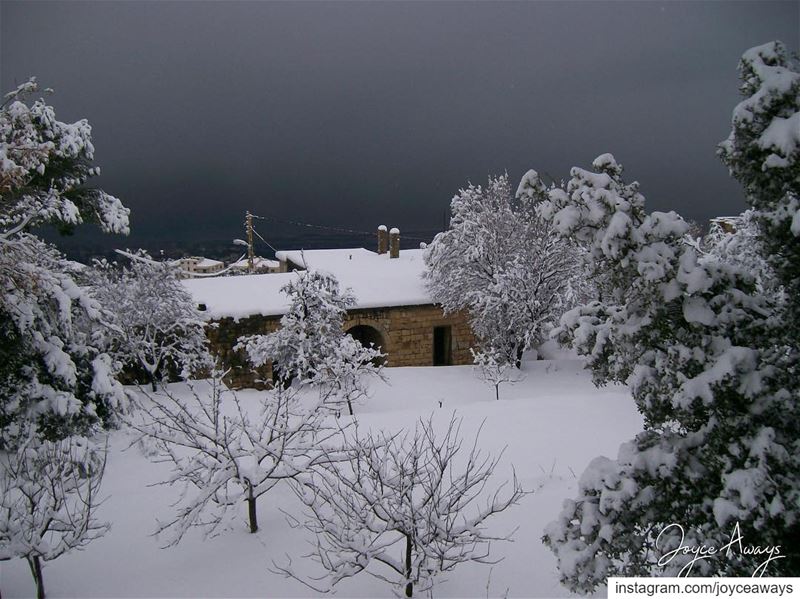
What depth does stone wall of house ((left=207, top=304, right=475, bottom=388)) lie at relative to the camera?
16703 mm

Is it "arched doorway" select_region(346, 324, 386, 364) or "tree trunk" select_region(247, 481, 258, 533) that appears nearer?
"tree trunk" select_region(247, 481, 258, 533)

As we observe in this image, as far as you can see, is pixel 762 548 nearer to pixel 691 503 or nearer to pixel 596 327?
pixel 691 503

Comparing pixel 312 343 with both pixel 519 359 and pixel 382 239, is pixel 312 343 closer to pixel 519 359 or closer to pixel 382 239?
pixel 519 359

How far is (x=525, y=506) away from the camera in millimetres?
6598

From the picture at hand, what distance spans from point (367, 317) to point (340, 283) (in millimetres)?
2691

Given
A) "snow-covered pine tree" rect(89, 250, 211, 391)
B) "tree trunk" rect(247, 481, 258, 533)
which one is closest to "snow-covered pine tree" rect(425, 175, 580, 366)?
"snow-covered pine tree" rect(89, 250, 211, 391)

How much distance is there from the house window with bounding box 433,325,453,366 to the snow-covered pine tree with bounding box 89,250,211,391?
9303 millimetres

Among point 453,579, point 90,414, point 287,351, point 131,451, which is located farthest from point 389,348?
point 453,579

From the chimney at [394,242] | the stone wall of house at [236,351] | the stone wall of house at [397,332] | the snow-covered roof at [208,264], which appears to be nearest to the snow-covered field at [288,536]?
the stone wall of house at [236,351]

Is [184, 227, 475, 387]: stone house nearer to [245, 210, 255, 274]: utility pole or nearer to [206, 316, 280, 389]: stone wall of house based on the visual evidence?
[206, 316, 280, 389]: stone wall of house

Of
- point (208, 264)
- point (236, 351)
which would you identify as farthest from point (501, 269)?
point (208, 264)

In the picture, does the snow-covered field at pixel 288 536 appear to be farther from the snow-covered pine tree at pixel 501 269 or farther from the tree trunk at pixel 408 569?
the snow-covered pine tree at pixel 501 269

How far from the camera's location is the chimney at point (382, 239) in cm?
2792

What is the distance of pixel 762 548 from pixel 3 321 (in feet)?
27.1
